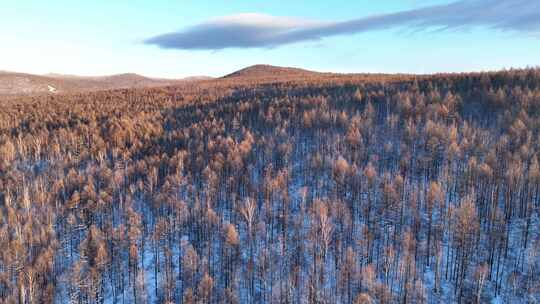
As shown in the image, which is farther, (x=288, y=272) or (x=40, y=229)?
(x=40, y=229)

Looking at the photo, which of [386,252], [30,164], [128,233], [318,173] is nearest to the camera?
[386,252]

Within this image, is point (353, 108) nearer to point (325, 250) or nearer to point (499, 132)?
point (499, 132)

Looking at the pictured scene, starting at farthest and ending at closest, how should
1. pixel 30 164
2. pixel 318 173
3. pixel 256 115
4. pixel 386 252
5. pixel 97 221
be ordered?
1. pixel 256 115
2. pixel 30 164
3. pixel 318 173
4. pixel 97 221
5. pixel 386 252

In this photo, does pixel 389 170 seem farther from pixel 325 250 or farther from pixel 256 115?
pixel 256 115

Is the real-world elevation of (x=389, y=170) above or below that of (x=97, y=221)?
above

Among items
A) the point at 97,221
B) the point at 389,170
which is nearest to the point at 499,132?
the point at 389,170

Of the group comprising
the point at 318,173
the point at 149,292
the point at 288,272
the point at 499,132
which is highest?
the point at 499,132
